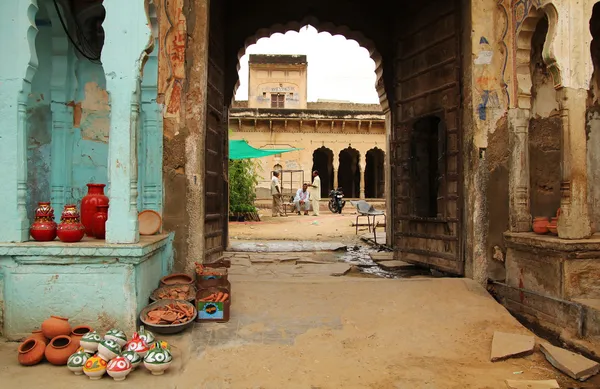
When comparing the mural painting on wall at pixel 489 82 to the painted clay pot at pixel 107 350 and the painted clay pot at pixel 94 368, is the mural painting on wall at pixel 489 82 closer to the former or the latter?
the painted clay pot at pixel 107 350

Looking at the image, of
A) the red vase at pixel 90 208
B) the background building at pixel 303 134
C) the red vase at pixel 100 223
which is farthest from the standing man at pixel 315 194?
the red vase at pixel 100 223

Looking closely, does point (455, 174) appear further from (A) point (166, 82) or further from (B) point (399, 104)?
(A) point (166, 82)

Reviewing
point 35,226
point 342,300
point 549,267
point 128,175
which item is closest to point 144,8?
point 128,175

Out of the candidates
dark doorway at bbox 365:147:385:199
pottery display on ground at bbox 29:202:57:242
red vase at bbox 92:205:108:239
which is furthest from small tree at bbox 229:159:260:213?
dark doorway at bbox 365:147:385:199

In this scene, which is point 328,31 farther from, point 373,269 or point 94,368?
point 94,368

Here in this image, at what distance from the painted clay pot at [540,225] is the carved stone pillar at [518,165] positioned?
0.60 ft

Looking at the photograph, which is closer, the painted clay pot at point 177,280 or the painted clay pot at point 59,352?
the painted clay pot at point 59,352

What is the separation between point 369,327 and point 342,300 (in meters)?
0.49

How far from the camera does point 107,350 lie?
2965mm

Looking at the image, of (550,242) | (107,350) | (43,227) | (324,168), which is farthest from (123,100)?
(324,168)

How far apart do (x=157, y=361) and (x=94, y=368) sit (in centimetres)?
41

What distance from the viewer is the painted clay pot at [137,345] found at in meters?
3.08

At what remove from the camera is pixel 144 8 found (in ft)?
12.1

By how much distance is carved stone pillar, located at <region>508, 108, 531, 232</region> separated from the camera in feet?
15.4
